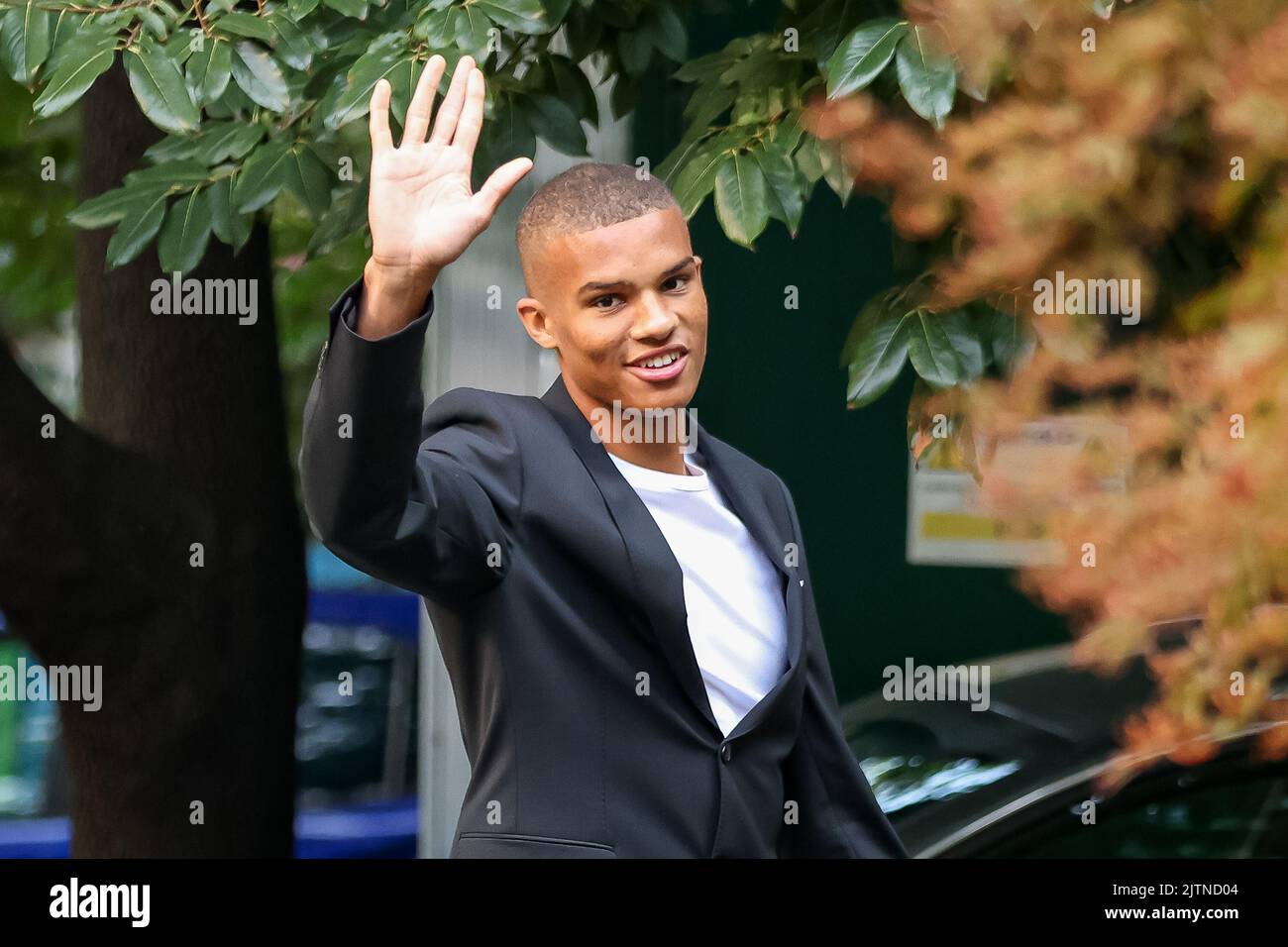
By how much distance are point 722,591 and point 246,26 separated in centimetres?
111

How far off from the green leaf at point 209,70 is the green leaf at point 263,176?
0.29 metres

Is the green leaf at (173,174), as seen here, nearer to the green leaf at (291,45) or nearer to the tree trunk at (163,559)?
the green leaf at (291,45)

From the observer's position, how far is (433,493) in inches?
79.0

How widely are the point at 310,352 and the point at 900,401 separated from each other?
2459 mm

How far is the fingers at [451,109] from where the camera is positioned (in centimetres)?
207

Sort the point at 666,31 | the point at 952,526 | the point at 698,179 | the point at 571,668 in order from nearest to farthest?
the point at 571,668 → the point at 698,179 → the point at 666,31 → the point at 952,526

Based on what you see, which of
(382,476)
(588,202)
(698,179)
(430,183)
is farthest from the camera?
(698,179)

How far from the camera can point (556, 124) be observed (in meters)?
2.91

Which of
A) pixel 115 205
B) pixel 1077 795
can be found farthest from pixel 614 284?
pixel 1077 795

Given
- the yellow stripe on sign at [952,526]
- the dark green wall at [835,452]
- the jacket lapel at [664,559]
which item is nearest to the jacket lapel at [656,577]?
the jacket lapel at [664,559]

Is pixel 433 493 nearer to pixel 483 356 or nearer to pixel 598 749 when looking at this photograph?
pixel 598 749

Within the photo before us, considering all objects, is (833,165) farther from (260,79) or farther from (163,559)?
(163,559)

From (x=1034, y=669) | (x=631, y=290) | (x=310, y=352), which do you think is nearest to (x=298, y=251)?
(x=310, y=352)

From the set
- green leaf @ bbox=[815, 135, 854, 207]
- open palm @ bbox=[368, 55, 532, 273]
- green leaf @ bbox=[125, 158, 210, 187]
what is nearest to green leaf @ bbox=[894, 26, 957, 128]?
green leaf @ bbox=[815, 135, 854, 207]
